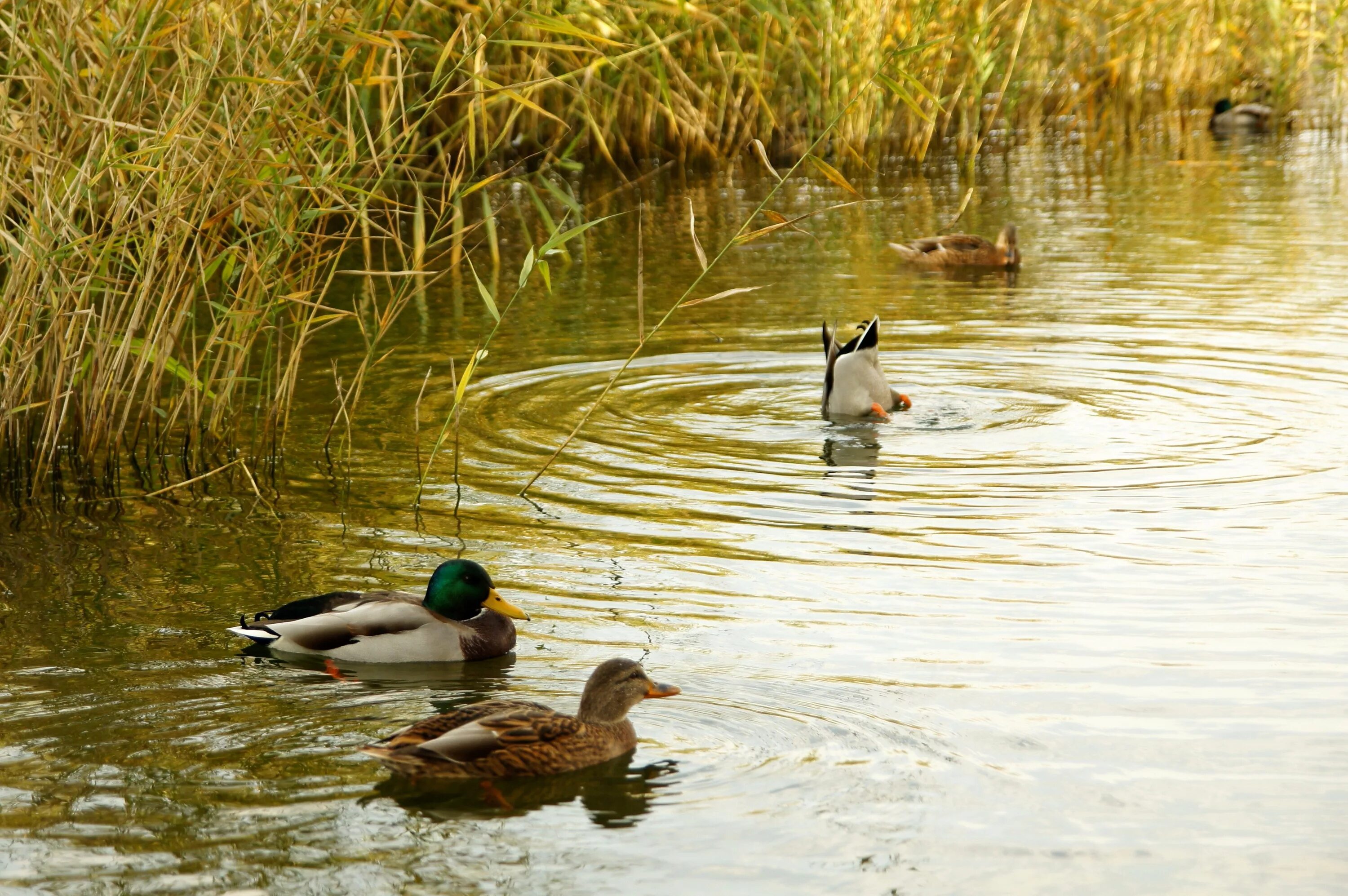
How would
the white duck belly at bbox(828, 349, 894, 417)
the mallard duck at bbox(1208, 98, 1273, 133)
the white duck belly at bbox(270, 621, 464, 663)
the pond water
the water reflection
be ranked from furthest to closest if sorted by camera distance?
1. the mallard duck at bbox(1208, 98, 1273, 133)
2. the white duck belly at bbox(828, 349, 894, 417)
3. the white duck belly at bbox(270, 621, 464, 663)
4. the water reflection
5. the pond water

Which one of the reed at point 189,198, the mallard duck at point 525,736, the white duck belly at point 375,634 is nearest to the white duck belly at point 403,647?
the white duck belly at point 375,634

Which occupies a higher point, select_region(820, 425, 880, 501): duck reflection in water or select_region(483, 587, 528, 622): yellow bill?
select_region(820, 425, 880, 501): duck reflection in water

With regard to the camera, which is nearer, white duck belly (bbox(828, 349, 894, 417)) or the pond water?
the pond water

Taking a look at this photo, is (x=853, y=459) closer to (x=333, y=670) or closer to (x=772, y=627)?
(x=772, y=627)

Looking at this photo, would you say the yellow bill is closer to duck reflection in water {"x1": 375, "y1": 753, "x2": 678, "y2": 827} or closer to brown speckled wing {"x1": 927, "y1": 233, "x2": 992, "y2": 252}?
duck reflection in water {"x1": 375, "y1": 753, "x2": 678, "y2": 827}

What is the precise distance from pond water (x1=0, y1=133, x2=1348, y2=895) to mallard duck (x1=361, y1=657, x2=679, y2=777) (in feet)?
0.30

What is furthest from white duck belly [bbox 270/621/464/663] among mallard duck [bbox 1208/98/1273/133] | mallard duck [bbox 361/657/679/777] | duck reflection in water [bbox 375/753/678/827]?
mallard duck [bbox 1208/98/1273/133]

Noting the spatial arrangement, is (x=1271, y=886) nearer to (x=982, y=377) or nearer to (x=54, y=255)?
(x=54, y=255)

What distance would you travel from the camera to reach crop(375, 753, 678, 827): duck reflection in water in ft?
15.2

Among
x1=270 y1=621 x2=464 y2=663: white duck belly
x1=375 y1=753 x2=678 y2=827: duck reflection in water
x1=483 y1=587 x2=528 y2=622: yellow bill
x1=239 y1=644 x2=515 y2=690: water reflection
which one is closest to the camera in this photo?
x1=375 y1=753 x2=678 y2=827: duck reflection in water

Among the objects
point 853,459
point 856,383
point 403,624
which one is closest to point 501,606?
point 403,624

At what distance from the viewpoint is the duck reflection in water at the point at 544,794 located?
464cm

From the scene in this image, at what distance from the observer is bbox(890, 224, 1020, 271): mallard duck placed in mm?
15312

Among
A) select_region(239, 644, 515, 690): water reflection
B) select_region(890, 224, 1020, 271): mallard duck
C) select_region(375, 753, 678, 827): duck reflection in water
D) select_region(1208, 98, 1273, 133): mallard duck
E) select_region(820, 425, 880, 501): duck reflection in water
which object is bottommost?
select_region(375, 753, 678, 827): duck reflection in water
